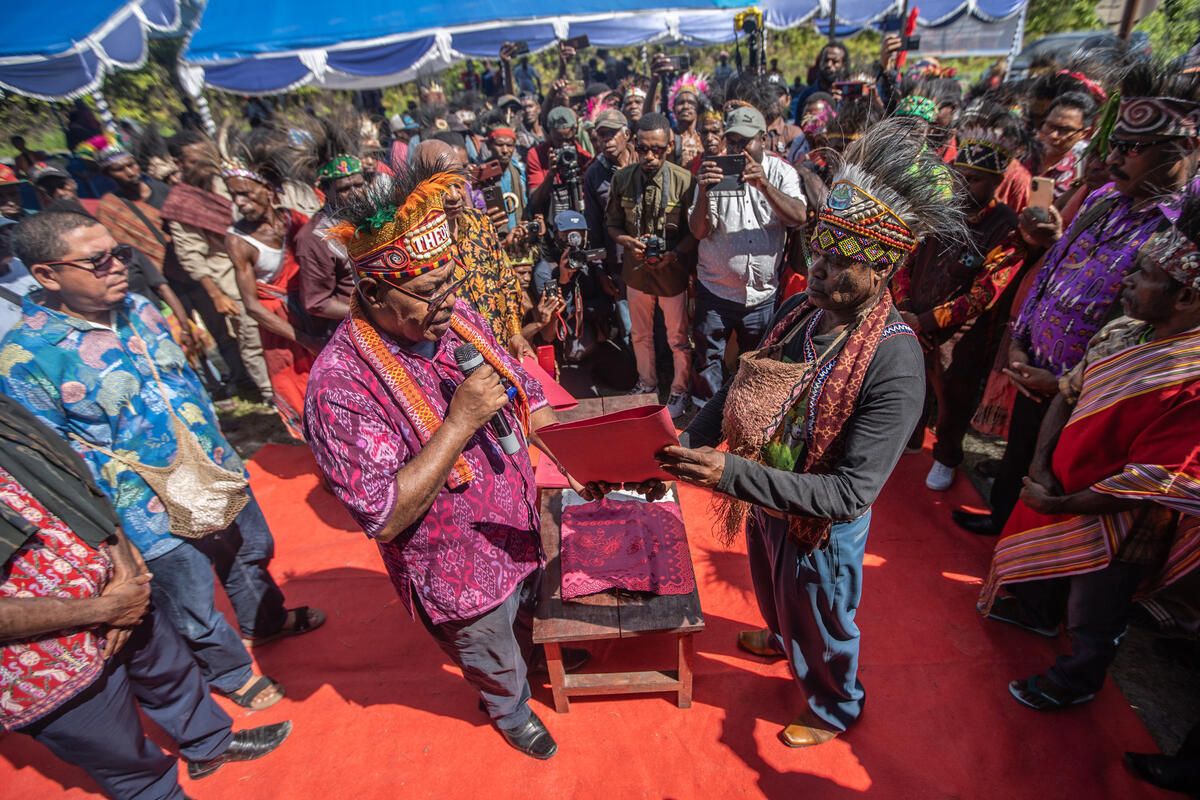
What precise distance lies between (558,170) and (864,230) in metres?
3.48

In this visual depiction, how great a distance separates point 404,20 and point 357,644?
13714mm

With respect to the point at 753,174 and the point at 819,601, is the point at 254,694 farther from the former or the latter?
the point at 753,174

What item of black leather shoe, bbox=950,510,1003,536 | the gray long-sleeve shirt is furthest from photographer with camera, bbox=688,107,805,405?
the gray long-sleeve shirt

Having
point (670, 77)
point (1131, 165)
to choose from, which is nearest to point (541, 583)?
point (1131, 165)

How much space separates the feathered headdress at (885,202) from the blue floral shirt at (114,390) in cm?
245

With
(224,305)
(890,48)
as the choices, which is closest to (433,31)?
(890,48)

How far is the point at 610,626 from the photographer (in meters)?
2.35

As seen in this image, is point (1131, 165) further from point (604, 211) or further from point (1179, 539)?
point (604, 211)

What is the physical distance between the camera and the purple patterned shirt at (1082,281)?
7.86ft

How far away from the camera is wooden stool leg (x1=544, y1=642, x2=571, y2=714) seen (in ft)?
8.06

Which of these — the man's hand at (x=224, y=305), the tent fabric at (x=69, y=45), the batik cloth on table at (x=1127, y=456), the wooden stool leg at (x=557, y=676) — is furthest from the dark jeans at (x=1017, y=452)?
the tent fabric at (x=69, y=45)

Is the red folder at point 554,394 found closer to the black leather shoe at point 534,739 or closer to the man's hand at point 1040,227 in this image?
the black leather shoe at point 534,739

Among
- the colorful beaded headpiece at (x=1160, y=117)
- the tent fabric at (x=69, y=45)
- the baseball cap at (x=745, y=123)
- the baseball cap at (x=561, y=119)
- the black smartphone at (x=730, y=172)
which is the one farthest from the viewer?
the tent fabric at (x=69, y=45)

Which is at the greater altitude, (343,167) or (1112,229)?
(343,167)
